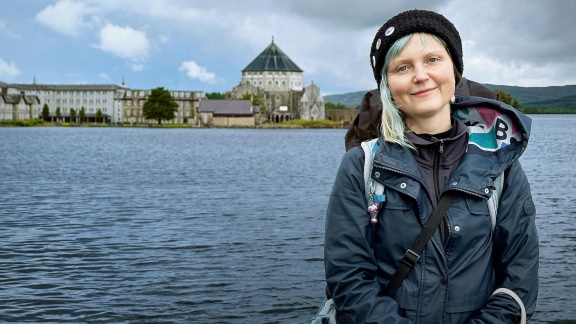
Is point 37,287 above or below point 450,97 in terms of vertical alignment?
below

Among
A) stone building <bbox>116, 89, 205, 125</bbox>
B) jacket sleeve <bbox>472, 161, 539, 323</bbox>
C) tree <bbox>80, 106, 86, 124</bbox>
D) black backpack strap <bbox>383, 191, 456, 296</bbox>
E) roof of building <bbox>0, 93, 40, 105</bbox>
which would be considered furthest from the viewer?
stone building <bbox>116, 89, 205, 125</bbox>

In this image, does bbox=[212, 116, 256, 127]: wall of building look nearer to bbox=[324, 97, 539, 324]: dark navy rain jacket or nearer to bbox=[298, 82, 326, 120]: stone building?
bbox=[298, 82, 326, 120]: stone building

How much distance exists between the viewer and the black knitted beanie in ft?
10.1

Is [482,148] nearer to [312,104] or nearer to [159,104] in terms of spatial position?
[159,104]

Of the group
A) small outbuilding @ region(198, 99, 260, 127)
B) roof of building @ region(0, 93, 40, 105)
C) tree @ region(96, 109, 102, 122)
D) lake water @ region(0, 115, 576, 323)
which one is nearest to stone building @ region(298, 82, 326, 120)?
small outbuilding @ region(198, 99, 260, 127)

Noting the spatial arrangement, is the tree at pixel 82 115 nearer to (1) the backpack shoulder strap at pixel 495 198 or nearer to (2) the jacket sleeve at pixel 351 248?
(2) the jacket sleeve at pixel 351 248

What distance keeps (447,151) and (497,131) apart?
249 millimetres

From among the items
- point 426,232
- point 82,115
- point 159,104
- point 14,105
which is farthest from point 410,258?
point 82,115

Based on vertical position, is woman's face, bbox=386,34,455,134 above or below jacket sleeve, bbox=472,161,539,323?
above

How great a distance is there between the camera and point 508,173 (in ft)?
10.4

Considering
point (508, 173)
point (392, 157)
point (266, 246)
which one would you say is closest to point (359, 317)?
point (392, 157)

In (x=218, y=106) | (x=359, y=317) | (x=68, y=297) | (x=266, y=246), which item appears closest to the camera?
(x=359, y=317)

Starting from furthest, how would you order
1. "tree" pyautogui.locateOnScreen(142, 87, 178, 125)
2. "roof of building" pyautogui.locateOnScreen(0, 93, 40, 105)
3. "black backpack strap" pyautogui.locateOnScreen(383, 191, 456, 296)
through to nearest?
"roof of building" pyautogui.locateOnScreen(0, 93, 40, 105) → "tree" pyautogui.locateOnScreen(142, 87, 178, 125) → "black backpack strap" pyautogui.locateOnScreen(383, 191, 456, 296)

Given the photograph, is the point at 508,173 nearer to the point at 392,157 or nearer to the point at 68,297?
the point at 392,157
